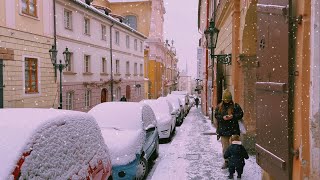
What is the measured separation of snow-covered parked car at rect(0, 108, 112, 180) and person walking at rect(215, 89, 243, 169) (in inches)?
133

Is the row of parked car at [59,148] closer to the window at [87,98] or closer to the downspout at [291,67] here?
the downspout at [291,67]

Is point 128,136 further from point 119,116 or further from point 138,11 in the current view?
point 138,11

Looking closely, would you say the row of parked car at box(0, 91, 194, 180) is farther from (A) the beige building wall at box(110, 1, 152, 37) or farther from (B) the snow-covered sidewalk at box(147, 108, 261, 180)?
(A) the beige building wall at box(110, 1, 152, 37)

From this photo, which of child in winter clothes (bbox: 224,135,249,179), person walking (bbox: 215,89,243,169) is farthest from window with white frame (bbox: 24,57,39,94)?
child in winter clothes (bbox: 224,135,249,179)

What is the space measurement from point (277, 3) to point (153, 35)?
45.8 metres

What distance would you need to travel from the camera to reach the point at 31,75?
669 inches

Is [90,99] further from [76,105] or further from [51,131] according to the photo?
[51,131]

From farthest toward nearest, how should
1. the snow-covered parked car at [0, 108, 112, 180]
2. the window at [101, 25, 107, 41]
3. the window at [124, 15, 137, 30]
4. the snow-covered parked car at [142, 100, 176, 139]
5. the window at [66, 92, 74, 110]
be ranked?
1. the window at [124, 15, 137, 30]
2. the window at [101, 25, 107, 41]
3. the window at [66, 92, 74, 110]
4. the snow-covered parked car at [142, 100, 176, 139]
5. the snow-covered parked car at [0, 108, 112, 180]

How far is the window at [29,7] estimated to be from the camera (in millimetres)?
16188

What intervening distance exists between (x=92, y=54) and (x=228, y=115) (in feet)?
66.1

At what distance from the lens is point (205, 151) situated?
888cm

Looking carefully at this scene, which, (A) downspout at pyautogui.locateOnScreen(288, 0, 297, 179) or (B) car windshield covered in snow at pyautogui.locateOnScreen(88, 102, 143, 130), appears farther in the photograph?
(B) car windshield covered in snow at pyautogui.locateOnScreen(88, 102, 143, 130)

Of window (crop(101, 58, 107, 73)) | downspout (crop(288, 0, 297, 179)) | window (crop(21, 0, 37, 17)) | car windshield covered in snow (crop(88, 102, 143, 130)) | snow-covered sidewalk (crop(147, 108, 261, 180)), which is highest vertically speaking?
window (crop(21, 0, 37, 17))

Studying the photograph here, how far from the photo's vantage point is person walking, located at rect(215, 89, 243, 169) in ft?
22.0
